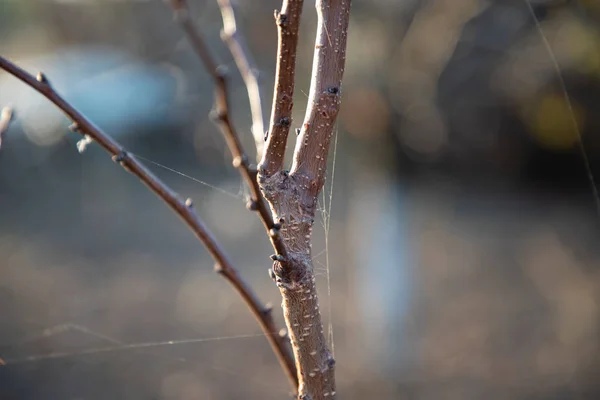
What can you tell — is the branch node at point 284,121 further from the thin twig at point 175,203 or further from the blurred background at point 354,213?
the blurred background at point 354,213

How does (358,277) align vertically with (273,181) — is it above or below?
above

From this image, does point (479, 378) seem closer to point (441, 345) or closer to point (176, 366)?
point (441, 345)

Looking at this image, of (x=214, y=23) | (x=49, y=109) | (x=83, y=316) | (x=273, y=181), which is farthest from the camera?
(x=49, y=109)

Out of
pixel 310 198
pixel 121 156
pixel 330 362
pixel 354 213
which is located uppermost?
pixel 354 213

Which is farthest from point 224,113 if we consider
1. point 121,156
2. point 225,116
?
point 121,156

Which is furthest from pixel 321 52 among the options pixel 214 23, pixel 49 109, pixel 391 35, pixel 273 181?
pixel 49 109

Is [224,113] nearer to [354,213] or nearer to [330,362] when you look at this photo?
[330,362]

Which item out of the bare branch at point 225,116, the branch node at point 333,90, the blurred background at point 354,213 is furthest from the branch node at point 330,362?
the blurred background at point 354,213

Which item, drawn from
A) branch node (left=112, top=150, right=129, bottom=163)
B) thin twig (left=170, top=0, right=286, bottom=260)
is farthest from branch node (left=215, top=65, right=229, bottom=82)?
branch node (left=112, top=150, right=129, bottom=163)
